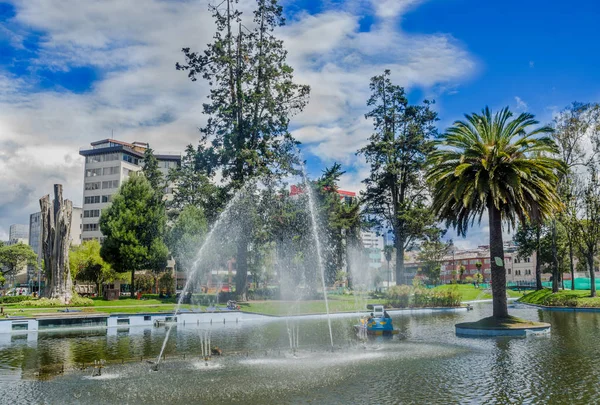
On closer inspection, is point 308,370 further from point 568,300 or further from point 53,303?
point 568,300

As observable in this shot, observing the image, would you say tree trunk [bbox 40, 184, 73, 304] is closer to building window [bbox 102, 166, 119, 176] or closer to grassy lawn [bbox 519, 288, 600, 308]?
grassy lawn [bbox 519, 288, 600, 308]

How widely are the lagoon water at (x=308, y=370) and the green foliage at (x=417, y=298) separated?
23286mm

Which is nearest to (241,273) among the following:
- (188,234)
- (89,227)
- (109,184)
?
(188,234)

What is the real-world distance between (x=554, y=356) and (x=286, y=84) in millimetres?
44498

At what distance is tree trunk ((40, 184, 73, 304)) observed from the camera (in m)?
47.0

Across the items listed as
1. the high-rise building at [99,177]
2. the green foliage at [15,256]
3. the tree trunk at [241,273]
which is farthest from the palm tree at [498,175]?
the green foliage at [15,256]

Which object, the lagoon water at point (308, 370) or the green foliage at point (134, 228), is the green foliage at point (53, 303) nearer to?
the green foliage at point (134, 228)

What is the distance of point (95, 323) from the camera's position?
38.2m

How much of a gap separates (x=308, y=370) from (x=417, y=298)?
38626 millimetres

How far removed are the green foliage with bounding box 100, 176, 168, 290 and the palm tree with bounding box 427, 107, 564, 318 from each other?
3778cm

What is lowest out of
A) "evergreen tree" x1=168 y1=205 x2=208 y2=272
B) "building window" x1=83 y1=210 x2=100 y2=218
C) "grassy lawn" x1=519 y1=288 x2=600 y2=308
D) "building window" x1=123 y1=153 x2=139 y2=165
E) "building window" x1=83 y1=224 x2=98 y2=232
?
"grassy lawn" x1=519 y1=288 x2=600 y2=308

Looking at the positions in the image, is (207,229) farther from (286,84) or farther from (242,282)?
(286,84)

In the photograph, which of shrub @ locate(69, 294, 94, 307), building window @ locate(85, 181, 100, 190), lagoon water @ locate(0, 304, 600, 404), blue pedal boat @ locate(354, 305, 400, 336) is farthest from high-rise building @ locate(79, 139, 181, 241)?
blue pedal boat @ locate(354, 305, 400, 336)

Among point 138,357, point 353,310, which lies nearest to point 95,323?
point 138,357
